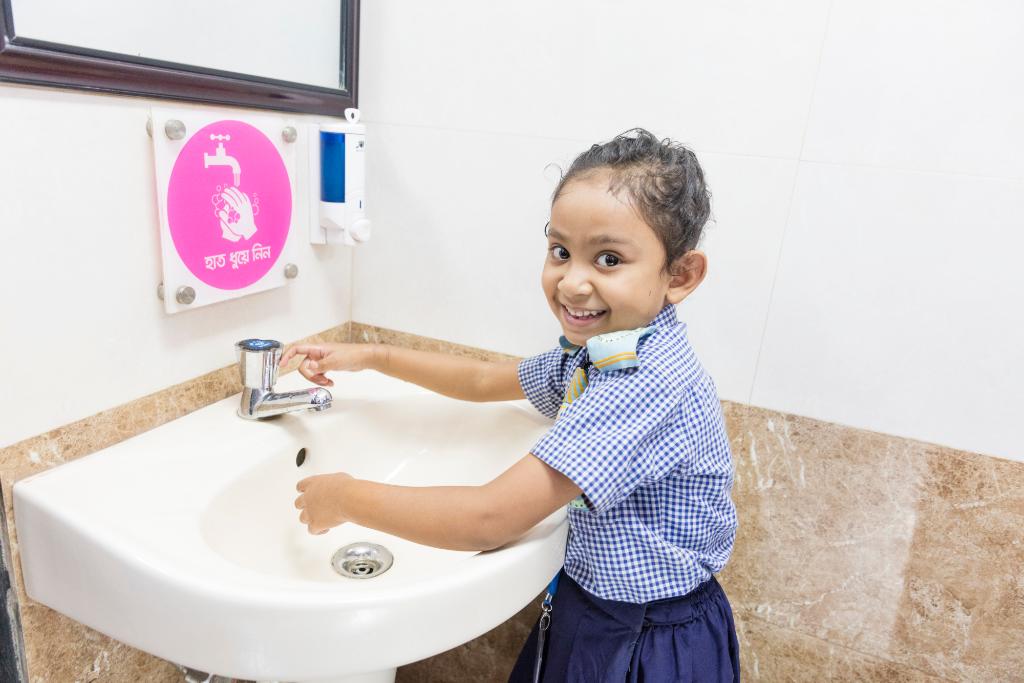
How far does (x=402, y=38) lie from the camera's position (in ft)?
3.21

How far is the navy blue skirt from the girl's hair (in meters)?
0.41

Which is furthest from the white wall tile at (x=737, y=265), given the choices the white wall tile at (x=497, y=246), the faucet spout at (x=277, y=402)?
the faucet spout at (x=277, y=402)

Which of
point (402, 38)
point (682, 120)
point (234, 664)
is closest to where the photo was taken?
point (234, 664)

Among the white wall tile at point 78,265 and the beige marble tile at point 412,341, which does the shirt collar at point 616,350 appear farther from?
the white wall tile at point 78,265

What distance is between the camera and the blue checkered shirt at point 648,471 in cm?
65

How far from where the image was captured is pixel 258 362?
0.81 metres

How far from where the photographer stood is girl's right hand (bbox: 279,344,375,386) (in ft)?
3.02

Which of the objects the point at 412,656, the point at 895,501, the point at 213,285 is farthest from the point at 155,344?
the point at 895,501

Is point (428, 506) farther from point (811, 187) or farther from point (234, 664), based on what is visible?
point (811, 187)

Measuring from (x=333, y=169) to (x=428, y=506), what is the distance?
52 centimetres

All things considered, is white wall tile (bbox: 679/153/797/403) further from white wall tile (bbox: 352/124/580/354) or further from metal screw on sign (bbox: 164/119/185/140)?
metal screw on sign (bbox: 164/119/185/140)

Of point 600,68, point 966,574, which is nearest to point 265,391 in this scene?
point 600,68

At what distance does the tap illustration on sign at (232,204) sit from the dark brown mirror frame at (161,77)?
0.20ft

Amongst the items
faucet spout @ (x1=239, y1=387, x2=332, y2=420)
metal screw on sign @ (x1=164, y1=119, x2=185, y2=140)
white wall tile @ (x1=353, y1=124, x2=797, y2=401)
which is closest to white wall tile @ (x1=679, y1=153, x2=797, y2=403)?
white wall tile @ (x1=353, y1=124, x2=797, y2=401)
